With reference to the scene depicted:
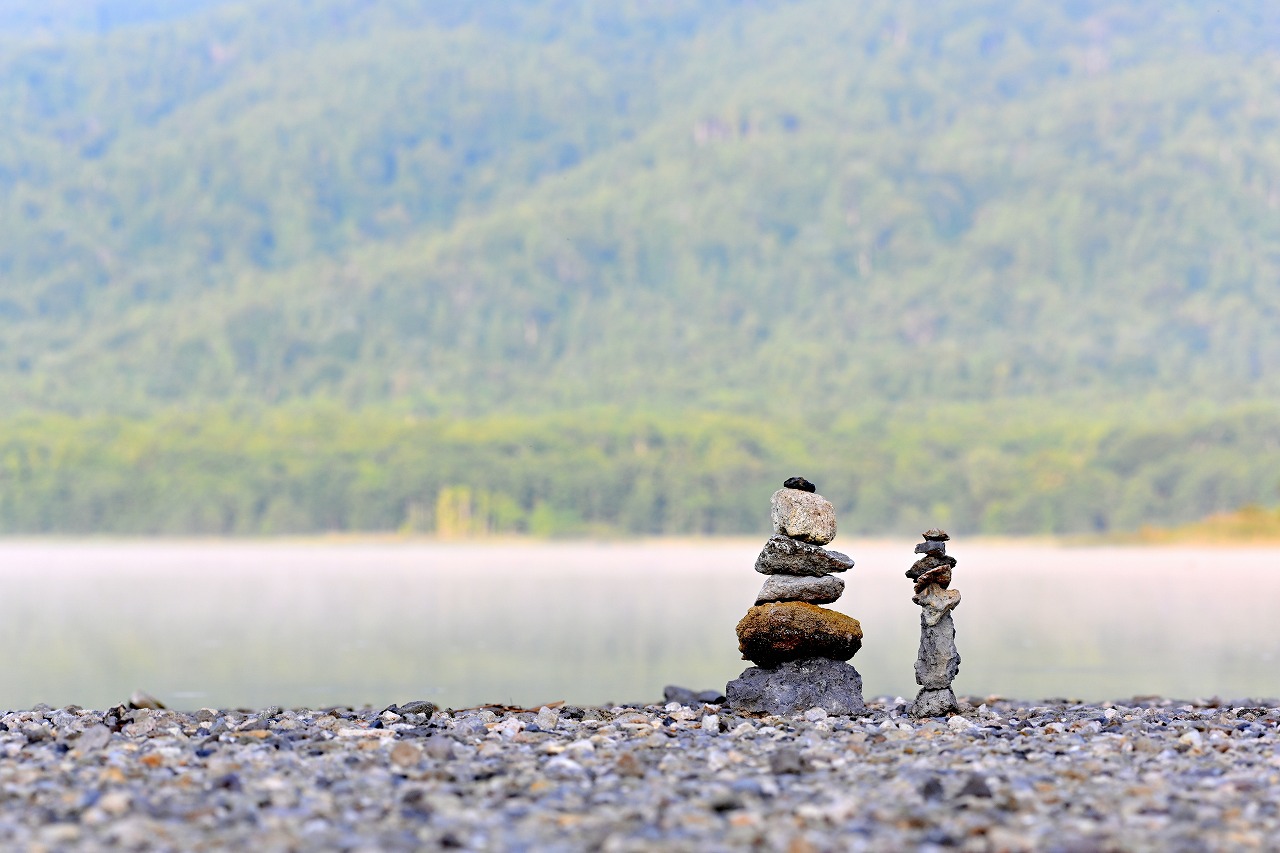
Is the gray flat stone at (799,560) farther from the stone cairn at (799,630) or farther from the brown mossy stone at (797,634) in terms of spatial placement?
the brown mossy stone at (797,634)

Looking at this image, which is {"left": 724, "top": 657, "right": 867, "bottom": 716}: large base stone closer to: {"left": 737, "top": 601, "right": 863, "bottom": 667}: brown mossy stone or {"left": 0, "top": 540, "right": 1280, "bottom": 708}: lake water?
{"left": 737, "top": 601, "right": 863, "bottom": 667}: brown mossy stone

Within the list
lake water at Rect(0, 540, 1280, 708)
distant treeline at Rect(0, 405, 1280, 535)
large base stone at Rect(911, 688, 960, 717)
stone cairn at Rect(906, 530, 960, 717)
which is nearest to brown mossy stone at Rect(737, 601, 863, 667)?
stone cairn at Rect(906, 530, 960, 717)

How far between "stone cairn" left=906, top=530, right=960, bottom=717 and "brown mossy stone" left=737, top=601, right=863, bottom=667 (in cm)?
83

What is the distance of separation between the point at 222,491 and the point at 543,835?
174499 millimetres

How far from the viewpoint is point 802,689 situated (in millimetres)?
21328

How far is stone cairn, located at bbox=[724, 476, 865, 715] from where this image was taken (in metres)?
21.2

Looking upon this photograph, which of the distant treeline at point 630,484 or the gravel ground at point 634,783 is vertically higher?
the distant treeline at point 630,484

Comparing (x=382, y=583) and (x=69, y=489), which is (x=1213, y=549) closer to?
(x=382, y=583)

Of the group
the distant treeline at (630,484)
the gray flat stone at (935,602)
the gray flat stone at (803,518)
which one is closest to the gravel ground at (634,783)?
the gray flat stone at (935,602)

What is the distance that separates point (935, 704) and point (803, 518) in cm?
280

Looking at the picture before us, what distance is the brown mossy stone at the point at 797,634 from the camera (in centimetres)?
2116

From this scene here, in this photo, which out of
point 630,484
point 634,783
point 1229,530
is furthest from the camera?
point 630,484

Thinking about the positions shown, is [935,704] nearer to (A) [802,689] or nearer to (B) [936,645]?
(B) [936,645]

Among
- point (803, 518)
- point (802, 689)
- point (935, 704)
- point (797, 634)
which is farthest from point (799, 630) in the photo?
point (935, 704)
